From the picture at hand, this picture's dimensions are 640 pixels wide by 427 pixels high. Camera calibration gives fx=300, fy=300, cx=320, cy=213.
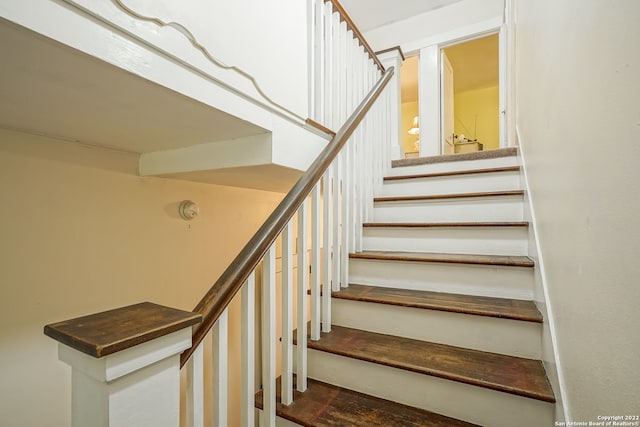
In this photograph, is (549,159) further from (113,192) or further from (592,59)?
(113,192)

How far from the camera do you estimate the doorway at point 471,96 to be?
402 cm

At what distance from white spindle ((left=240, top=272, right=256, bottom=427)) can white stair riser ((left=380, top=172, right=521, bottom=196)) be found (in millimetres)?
1576

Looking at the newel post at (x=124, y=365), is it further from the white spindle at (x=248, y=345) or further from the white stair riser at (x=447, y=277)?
the white stair riser at (x=447, y=277)

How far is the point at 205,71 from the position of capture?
1.10 m

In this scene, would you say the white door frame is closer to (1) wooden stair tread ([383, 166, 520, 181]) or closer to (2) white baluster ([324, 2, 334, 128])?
(1) wooden stair tread ([383, 166, 520, 181])

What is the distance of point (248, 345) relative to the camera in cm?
99

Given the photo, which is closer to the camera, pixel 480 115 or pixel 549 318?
pixel 549 318

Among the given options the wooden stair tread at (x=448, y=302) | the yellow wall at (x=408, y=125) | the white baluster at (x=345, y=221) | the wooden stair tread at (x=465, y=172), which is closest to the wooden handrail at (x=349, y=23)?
the white baluster at (x=345, y=221)

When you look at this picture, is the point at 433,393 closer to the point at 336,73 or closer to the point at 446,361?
the point at 446,361

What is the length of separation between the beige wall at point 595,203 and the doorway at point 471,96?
2.91 m

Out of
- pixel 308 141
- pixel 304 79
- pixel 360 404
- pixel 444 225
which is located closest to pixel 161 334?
pixel 360 404

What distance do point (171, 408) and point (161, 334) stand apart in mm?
186

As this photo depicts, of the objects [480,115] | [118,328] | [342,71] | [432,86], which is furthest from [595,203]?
[480,115]

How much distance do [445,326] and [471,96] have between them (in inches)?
231
